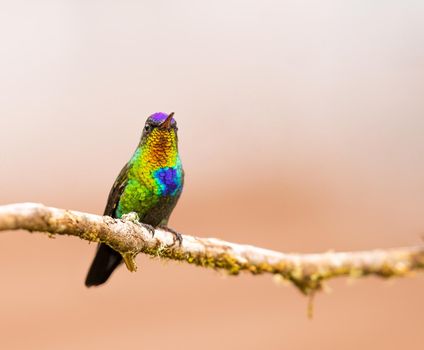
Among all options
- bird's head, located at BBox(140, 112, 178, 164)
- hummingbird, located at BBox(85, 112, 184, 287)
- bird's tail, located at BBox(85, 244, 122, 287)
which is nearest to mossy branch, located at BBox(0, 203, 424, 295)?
hummingbird, located at BBox(85, 112, 184, 287)

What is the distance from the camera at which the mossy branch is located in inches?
62.4

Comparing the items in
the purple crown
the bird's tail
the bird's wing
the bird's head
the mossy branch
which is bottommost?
the mossy branch

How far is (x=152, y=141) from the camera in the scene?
3.21 m

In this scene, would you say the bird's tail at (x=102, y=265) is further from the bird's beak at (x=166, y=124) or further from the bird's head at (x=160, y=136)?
the bird's beak at (x=166, y=124)

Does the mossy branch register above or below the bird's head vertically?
below

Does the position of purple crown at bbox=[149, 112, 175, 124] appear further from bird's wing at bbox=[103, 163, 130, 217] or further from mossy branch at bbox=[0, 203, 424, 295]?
mossy branch at bbox=[0, 203, 424, 295]

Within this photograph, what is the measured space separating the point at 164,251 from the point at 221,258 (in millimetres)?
274

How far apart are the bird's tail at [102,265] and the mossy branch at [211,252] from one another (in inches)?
31.1

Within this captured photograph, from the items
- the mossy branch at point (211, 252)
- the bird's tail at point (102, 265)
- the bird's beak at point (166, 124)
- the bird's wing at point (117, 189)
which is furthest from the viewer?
the bird's tail at point (102, 265)

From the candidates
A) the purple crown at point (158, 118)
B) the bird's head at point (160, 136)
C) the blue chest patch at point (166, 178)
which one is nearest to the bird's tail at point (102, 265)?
the blue chest patch at point (166, 178)

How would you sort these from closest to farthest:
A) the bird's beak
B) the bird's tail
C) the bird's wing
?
the bird's beak
the bird's wing
the bird's tail

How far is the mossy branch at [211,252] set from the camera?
1.59 m

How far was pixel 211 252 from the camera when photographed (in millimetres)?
2385

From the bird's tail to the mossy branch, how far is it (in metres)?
0.79
